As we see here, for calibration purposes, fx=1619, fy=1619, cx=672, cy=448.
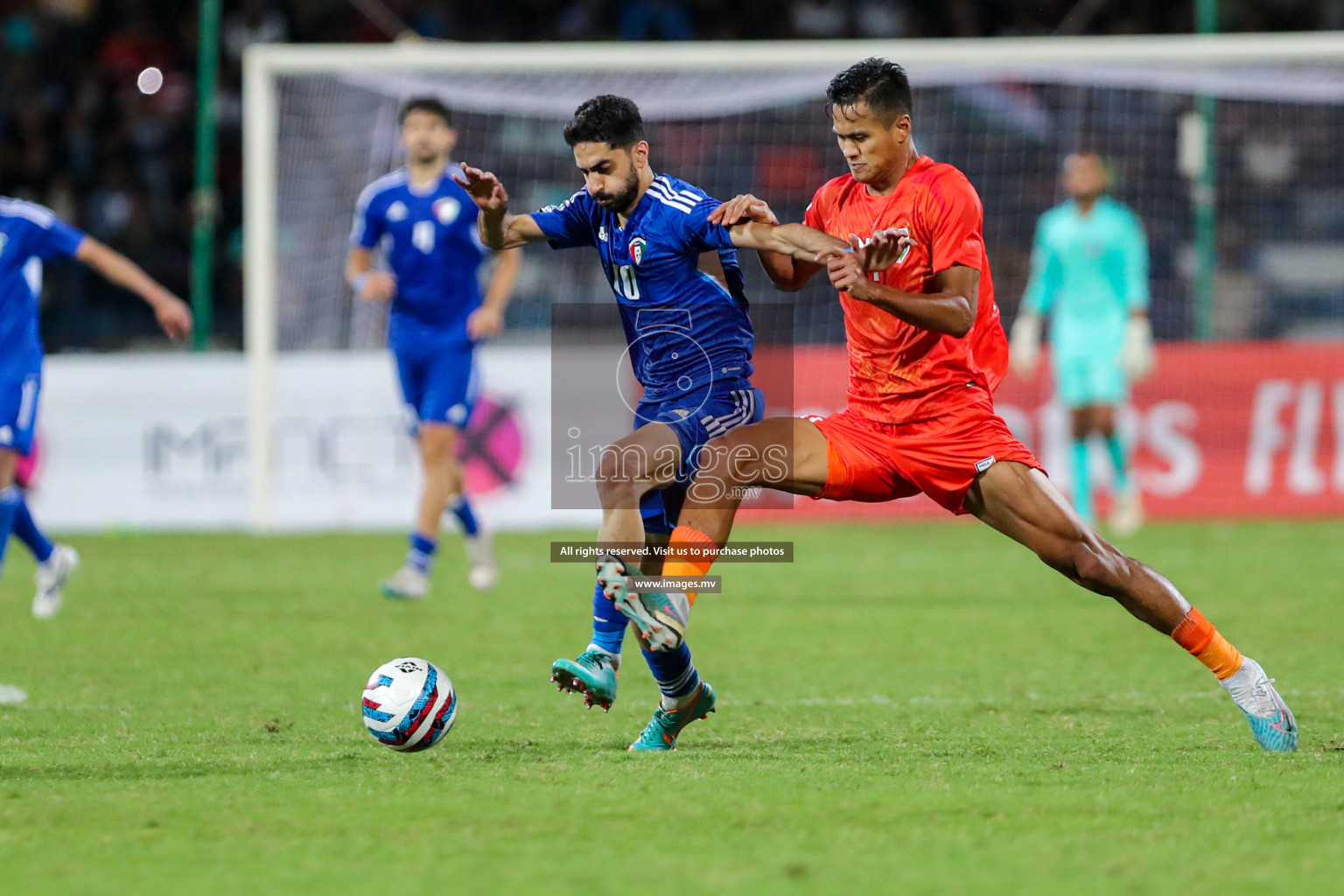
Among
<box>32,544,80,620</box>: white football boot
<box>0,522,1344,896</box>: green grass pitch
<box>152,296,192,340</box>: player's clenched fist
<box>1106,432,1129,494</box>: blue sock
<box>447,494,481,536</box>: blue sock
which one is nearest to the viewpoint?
<box>0,522,1344,896</box>: green grass pitch

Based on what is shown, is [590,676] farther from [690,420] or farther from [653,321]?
[653,321]

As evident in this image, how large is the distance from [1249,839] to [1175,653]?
3740 millimetres

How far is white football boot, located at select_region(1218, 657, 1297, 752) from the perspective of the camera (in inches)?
203

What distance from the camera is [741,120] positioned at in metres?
14.6

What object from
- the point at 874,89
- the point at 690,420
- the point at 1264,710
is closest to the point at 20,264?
the point at 690,420

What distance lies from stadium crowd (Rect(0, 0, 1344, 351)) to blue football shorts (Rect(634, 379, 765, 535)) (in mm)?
11005

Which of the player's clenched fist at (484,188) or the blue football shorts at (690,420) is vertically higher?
the player's clenched fist at (484,188)

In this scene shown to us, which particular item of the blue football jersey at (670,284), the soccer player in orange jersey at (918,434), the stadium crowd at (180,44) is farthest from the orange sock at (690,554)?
the stadium crowd at (180,44)

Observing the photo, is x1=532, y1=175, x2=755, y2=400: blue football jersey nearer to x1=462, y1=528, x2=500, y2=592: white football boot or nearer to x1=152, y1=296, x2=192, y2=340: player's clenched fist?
x1=152, y1=296, x2=192, y2=340: player's clenched fist

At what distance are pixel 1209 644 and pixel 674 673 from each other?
1758 mm

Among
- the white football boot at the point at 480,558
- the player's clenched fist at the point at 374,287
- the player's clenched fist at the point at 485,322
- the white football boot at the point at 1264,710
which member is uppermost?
the player's clenched fist at the point at 374,287

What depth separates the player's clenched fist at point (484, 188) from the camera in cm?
545

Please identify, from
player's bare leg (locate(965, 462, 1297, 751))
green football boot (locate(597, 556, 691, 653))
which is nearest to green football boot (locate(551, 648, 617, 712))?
green football boot (locate(597, 556, 691, 653))

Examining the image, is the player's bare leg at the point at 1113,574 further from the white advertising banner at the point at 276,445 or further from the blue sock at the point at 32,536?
the white advertising banner at the point at 276,445
